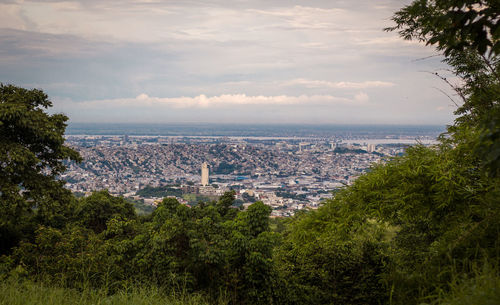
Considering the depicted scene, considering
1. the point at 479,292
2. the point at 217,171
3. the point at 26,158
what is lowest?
the point at 217,171

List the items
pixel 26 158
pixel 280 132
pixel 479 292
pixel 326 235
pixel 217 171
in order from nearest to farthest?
pixel 479 292 < pixel 326 235 < pixel 26 158 < pixel 217 171 < pixel 280 132

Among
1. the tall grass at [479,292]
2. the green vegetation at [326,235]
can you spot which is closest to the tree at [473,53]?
the green vegetation at [326,235]

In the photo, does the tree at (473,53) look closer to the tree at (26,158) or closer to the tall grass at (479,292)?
the tall grass at (479,292)

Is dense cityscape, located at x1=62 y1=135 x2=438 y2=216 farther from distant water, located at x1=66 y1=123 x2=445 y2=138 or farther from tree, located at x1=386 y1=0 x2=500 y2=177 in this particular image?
distant water, located at x1=66 y1=123 x2=445 y2=138

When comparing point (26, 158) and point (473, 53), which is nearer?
point (473, 53)

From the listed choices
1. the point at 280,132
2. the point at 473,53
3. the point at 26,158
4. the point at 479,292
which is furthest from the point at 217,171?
the point at 280,132

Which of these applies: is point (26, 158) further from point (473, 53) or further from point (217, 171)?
point (217, 171)
